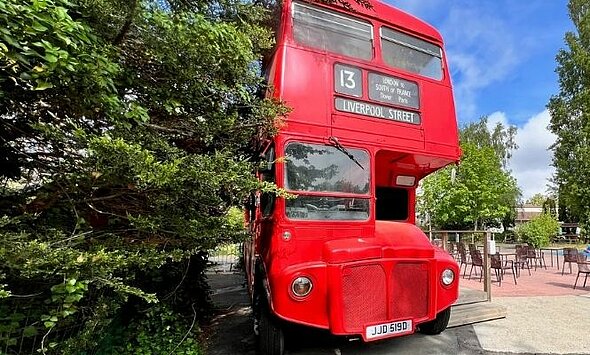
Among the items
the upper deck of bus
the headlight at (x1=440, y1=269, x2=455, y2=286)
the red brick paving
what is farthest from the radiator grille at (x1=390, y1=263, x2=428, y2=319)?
the red brick paving

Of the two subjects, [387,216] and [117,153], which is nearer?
[117,153]

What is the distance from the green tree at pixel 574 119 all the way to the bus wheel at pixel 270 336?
25.3 m

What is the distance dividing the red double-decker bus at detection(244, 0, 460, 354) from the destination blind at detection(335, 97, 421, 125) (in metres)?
0.01

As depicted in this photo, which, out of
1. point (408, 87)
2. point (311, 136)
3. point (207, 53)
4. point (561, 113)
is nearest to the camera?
point (207, 53)

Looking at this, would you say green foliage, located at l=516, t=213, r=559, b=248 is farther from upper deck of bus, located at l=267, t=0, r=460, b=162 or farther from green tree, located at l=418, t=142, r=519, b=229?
upper deck of bus, located at l=267, t=0, r=460, b=162

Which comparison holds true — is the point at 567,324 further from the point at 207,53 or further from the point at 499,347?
the point at 207,53

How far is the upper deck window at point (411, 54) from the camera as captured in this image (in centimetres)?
548

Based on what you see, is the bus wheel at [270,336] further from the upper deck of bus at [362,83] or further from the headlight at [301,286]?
the upper deck of bus at [362,83]

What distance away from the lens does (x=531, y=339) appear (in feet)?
18.0

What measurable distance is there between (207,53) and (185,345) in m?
3.58

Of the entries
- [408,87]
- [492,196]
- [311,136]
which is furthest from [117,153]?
[492,196]

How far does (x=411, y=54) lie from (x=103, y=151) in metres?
4.77

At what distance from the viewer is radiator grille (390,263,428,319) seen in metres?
4.55

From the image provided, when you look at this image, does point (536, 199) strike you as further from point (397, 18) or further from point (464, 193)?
point (397, 18)
